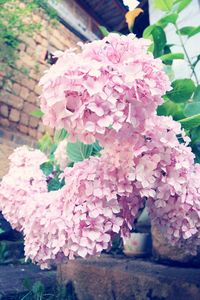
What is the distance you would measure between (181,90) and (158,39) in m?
0.36

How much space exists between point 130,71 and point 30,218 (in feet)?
2.15

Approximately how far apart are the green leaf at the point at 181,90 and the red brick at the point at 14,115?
275 cm

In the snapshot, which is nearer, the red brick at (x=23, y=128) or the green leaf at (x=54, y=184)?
the green leaf at (x=54, y=184)

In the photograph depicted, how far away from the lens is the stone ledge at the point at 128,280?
1.28 meters

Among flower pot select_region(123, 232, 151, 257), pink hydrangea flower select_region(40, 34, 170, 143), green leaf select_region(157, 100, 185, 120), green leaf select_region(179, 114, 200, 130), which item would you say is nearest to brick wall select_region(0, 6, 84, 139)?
flower pot select_region(123, 232, 151, 257)

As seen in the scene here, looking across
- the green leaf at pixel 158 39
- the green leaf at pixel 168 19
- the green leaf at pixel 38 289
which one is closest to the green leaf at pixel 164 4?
the green leaf at pixel 168 19

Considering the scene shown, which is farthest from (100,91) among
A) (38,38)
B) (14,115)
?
(38,38)

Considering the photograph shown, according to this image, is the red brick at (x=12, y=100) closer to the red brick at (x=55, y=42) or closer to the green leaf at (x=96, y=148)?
the red brick at (x=55, y=42)

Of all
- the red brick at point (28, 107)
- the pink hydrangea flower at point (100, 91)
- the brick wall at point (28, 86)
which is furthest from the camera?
the red brick at point (28, 107)

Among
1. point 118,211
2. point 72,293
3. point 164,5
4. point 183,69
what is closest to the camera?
point 118,211

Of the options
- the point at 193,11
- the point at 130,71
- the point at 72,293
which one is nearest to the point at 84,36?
the point at 193,11

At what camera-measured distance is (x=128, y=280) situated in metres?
1.46

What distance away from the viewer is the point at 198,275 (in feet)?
4.29

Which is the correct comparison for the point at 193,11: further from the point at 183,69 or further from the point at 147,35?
Answer: the point at 147,35
